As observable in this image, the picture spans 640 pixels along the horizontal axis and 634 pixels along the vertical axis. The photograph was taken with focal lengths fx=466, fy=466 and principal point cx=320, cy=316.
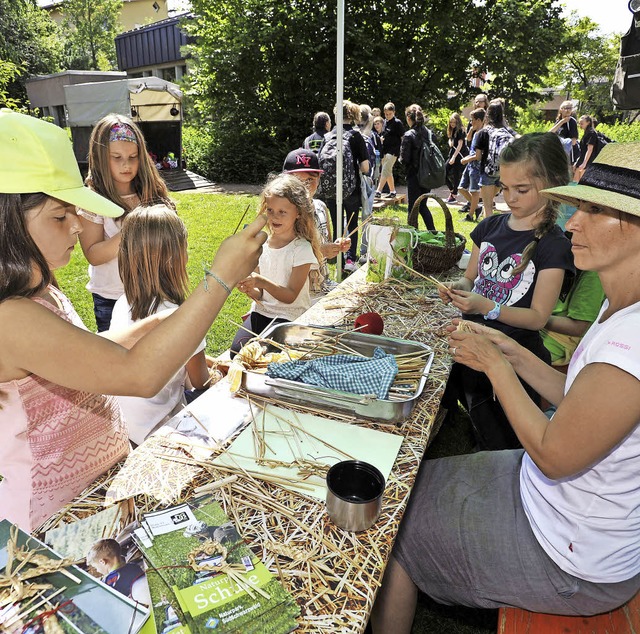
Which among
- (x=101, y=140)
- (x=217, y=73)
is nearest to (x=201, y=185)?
(x=217, y=73)

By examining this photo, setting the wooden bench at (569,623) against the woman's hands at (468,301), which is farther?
the woman's hands at (468,301)

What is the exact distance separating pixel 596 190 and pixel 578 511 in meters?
1.00

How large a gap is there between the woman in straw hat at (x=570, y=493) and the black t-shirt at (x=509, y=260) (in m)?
0.95

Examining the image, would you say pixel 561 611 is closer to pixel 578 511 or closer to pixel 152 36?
pixel 578 511

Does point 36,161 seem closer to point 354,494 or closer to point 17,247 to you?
point 17,247

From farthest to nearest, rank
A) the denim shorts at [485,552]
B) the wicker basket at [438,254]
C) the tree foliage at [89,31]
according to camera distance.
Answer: the tree foliage at [89,31], the wicker basket at [438,254], the denim shorts at [485,552]

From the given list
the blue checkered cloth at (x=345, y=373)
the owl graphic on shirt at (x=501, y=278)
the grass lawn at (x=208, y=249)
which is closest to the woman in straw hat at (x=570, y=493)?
the blue checkered cloth at (x=345, y=373)

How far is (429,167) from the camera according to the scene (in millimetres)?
8289

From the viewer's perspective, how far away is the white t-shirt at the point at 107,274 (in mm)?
3139

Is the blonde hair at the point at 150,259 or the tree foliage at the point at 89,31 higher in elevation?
the tree foliage at the point at 89,31

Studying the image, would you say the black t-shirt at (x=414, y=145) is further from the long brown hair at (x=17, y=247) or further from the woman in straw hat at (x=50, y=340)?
the long brown hair at (x=17, y=247)

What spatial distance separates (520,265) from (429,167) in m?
6.25

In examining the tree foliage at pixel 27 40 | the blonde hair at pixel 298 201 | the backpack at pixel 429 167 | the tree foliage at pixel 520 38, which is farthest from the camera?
the tree foliage at pixel 27 40

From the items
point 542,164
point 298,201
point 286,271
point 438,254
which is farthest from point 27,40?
point 542,164
